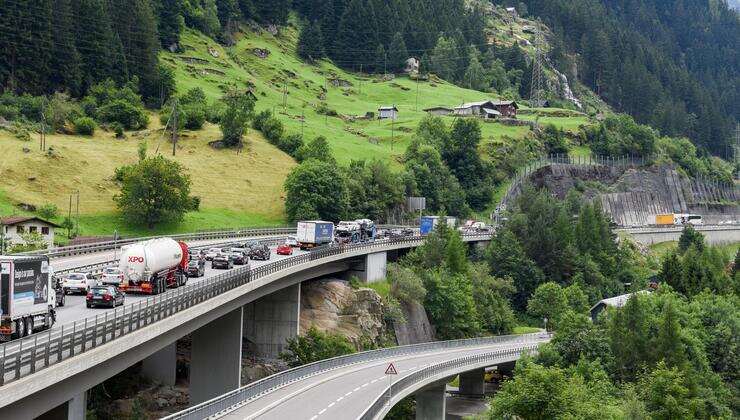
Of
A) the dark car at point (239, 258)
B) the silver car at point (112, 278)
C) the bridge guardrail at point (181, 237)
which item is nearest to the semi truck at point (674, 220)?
the bridge guardrail at point (181, 237)

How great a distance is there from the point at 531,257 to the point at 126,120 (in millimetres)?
52541

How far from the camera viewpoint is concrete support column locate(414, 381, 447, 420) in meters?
67.1

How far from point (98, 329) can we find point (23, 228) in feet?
150

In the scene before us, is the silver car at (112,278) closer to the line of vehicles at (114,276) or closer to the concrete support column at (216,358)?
the line of vehicles at (114,276)

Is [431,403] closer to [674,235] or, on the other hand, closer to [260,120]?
[260,120]

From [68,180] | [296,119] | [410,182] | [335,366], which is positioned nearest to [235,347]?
[335,366]

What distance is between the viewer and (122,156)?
10938cm

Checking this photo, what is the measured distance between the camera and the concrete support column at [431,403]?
220ft

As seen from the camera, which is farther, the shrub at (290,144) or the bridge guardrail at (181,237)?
the shrub at (290,144)

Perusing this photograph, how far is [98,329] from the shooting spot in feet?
113

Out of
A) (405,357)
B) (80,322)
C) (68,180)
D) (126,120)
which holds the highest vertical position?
(126,120)

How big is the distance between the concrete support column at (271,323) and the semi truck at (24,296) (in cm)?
2940

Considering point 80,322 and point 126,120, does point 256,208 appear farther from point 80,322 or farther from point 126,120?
point 80,322

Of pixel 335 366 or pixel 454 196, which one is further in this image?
pixel 454 196
